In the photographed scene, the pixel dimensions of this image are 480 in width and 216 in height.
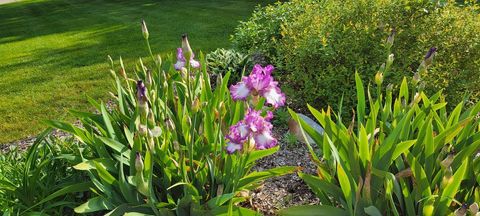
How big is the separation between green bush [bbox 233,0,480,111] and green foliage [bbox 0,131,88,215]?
1.99 meters

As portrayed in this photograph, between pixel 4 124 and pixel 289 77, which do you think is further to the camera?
pixel 4 124

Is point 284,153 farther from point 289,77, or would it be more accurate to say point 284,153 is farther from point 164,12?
point 164,12

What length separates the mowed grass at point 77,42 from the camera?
502 cm

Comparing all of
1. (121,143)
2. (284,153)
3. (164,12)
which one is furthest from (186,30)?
(121,143)

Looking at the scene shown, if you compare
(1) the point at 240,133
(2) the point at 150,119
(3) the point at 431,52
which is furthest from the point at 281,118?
(1) the point at 240,133

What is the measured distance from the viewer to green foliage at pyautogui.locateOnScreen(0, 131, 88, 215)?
244cm

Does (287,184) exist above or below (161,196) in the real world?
below

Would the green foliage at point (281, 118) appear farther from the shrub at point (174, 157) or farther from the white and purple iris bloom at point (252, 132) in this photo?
the white and purple iris bloom at point (252, 132)

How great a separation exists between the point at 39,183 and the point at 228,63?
96.7 inches

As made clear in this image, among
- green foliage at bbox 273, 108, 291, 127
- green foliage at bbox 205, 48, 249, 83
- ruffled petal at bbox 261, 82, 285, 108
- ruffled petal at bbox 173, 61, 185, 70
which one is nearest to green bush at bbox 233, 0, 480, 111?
green foliage at bbox 273, 108, 291, 127

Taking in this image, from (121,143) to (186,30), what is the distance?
5698 mm

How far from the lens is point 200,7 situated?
10.2 m

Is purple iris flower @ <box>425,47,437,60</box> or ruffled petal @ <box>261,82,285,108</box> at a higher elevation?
purple iris flower @ <box>425,47,437,60</box>

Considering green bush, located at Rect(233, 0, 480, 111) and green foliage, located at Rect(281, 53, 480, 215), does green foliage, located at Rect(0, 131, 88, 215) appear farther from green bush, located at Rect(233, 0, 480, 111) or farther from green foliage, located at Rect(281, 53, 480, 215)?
green bush, located at Rect(233, 0, 480, 111)
